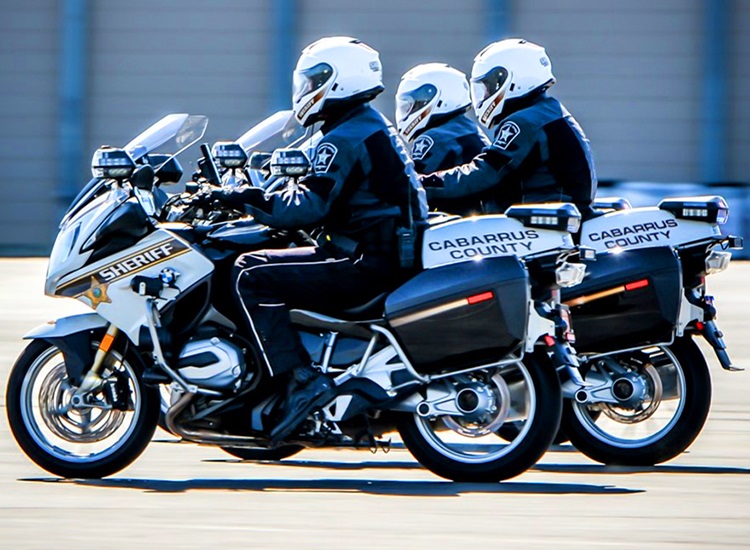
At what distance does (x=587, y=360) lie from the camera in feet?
26.1

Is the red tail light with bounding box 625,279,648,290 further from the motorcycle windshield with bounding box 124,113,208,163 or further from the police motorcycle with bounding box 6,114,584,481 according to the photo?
the motorcycle windshield with bounding box 124,113,208,163

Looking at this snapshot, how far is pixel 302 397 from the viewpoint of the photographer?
713cm

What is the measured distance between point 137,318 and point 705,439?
10.3ft

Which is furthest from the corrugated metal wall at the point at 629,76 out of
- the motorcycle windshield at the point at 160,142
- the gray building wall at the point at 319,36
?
the motorcycle windshield at the point at 160,142

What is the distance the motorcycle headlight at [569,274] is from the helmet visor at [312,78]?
4.44ft

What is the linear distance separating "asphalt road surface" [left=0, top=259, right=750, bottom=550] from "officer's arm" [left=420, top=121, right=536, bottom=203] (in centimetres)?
139

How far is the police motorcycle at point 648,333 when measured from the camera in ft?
25.5

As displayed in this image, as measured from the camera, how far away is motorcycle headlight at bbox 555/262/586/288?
23.6 feet

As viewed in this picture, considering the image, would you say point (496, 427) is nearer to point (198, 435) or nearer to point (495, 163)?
point (198, 435)

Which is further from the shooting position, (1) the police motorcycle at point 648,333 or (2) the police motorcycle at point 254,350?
(1) the police motorcycle at point 648,333

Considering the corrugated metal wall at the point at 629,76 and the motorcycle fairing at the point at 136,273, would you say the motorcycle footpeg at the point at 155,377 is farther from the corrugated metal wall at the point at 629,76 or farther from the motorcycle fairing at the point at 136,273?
the corrugated metal wall at the point at 629,76

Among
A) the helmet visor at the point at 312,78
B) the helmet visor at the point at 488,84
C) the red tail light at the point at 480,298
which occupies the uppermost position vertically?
the helmet visor at the point at 312,78

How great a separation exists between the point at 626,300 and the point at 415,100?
2175mm

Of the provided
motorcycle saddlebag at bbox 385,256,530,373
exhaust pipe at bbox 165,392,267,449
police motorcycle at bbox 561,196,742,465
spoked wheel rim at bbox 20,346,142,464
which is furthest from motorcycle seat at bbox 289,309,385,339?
police motorcycle at bbox 561,196,742,465
